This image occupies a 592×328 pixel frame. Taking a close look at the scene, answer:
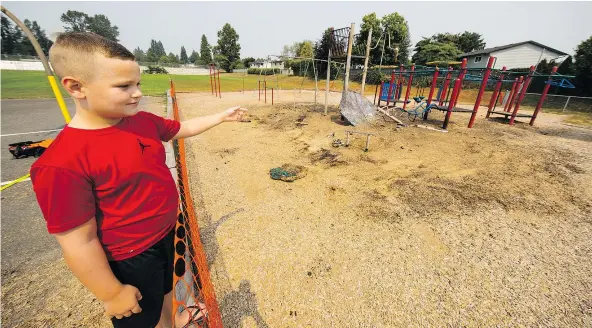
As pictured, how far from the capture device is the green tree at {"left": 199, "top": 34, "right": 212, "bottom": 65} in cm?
7981

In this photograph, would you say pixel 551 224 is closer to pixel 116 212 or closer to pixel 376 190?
pixel 376 190

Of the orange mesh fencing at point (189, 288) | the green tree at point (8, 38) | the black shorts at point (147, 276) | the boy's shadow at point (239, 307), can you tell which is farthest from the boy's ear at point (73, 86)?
the green tree at point (8, 38)

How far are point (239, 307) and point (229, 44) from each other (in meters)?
79.7

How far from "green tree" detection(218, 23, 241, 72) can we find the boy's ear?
75.2 meters

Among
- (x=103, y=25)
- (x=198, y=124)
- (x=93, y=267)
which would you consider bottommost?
(x=93, y=267)

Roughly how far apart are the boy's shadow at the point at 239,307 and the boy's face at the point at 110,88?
2.10 metres

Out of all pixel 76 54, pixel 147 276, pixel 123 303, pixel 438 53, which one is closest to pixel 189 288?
pixel 147 276

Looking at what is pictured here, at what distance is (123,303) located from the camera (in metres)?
1.13

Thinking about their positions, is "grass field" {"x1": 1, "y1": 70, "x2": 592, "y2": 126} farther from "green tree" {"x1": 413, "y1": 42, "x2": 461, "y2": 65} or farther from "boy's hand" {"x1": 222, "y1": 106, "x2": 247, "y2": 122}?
"boy's hand" {"x1": 222, "y1": 106, "x2": 247, "y2": 122}

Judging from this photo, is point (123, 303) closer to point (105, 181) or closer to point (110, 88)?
point (105, 181)

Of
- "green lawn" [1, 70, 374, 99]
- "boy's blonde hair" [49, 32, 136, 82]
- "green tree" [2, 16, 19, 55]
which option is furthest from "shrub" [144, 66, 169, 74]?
"boy's blonde hair" [49, 32, 136, 82]

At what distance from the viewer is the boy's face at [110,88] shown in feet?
3.38

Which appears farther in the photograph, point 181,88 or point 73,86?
point 181,88

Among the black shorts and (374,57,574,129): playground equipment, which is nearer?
the black shorts
